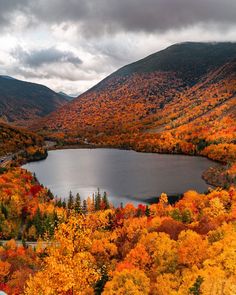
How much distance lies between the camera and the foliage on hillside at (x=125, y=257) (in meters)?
20.9

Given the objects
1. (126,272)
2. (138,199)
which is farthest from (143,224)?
(138,199)

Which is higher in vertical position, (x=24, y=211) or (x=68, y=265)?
(x=68, y=265)

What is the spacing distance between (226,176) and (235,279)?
154m

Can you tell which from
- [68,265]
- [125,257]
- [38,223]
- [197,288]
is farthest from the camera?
[38,223]

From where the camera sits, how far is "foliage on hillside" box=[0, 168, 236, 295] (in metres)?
20.9

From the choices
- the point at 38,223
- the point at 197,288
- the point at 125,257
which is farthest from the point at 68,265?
the point at 38,223

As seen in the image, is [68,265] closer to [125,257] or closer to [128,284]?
[128,284]

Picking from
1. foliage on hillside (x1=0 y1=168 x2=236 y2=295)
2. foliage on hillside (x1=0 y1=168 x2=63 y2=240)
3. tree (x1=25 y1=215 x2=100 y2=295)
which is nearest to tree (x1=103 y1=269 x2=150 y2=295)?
foliage on hillside (x1=0 y1=168 x2=236 y2=295)

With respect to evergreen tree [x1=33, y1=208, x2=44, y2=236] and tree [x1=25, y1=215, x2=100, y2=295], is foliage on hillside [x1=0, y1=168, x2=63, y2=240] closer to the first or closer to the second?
evergreen tree [x1=33, y1=208, x2=44, y2=236]

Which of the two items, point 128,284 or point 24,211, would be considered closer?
point 128,284

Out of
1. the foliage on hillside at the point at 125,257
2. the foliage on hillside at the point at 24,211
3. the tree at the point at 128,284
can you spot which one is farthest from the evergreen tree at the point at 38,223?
the tree at the point at 128,284

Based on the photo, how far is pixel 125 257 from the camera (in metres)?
71.4

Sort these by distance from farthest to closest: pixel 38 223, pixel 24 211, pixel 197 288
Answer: pixel 24 211, pixel 38 223, pixel 197 288

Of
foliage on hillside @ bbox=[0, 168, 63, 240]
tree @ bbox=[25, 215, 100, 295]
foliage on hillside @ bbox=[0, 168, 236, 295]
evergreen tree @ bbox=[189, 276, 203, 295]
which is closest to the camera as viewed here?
tree @ bbox=[25, 215, 100, 295]
